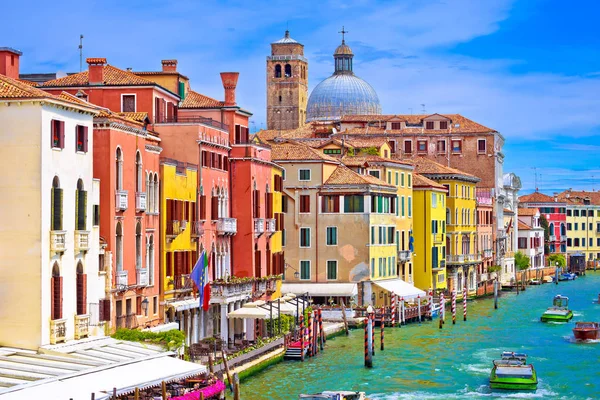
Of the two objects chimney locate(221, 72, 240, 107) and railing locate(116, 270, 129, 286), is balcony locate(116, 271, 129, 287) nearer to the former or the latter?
railing locate(116, 270, 129, 286)

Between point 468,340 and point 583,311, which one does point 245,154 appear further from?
point 583,311

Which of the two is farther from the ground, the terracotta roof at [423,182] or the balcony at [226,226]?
the terracotta roof at [423,182]

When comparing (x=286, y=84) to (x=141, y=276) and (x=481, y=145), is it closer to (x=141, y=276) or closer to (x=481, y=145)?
(x=481, y=145)

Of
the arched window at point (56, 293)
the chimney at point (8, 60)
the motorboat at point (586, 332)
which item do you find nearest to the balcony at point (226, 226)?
the chimney at point (8, 60)

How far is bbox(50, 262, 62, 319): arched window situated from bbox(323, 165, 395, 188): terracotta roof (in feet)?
88.0

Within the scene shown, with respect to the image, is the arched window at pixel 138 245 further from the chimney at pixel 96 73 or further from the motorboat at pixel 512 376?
the motorboat at pixel 512 376

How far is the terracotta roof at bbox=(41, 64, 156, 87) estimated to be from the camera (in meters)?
34.3

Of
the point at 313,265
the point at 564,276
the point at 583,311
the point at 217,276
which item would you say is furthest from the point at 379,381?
the point at 564,276

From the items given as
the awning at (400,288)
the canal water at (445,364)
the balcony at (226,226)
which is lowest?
the canal water at (445,364)

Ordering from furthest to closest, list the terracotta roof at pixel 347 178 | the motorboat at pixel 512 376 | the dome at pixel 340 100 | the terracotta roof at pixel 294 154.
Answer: the dome at pixel 340 100
the terracotta roof at pixel 347 178
the terracotta roof at pixel 294 154
the motorboat at pixel 512 376

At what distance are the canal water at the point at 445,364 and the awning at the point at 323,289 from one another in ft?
8.84

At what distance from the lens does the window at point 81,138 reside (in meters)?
26.4

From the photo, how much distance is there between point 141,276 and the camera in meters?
31.0

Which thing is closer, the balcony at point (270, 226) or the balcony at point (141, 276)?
the balcony at point (141, 276)
